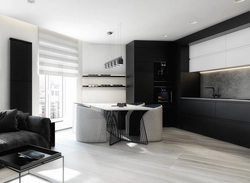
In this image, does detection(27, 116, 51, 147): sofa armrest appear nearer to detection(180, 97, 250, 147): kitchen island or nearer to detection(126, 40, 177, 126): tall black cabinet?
detection(126, 40, 177, 126): tall black cabinet

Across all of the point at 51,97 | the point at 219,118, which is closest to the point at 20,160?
the point at 51,97

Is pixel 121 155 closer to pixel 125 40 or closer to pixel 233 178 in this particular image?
pixel 233 178

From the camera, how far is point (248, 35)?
13.4 feet

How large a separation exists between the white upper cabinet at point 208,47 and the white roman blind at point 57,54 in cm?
358

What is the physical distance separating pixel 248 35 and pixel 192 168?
311 cm

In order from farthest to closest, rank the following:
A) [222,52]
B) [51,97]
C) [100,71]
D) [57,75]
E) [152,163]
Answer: [100,71], [51,97], [57,75], [222,52], [152,163]

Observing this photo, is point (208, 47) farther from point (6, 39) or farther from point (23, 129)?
point (6, 39)

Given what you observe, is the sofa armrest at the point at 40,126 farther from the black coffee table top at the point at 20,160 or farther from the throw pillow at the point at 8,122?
the black coffee table top at the point at 20,160

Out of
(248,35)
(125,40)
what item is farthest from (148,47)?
(248,35)

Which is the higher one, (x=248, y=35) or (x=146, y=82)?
(x=248, y=35)

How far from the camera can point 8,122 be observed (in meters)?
3.32

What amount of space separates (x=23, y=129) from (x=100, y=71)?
3299 millimetres

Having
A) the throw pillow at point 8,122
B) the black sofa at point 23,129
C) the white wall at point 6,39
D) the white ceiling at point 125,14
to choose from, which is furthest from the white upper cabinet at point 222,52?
the throw pillow at point 8,122

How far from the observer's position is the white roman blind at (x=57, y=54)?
4987 mm
